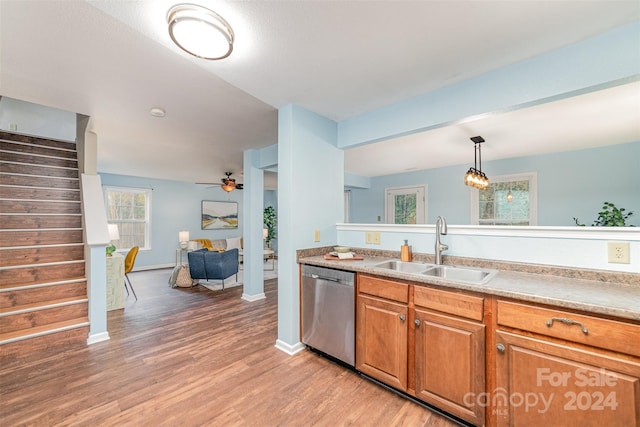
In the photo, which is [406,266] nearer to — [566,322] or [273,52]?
[566,322]

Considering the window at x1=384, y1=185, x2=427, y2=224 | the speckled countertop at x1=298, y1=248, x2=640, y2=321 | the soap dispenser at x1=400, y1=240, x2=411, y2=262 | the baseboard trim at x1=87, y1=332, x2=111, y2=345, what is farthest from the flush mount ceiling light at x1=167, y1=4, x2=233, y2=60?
the window at x1=384, y1=185, x2=427, y2=224

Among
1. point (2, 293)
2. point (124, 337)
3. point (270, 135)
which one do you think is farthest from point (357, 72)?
point (2, 293)

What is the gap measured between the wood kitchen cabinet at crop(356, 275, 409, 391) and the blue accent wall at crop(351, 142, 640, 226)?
4186 mm

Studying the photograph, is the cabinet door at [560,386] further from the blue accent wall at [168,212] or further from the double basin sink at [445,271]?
the blue accent wall at [168,212]

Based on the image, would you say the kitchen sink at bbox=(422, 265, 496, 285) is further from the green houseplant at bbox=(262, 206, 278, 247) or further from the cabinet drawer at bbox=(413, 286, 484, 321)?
the green houseplant at bbox=(262, 206, 278, 247)

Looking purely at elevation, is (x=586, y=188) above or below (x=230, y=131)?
below

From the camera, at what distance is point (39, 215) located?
3184 millimetres

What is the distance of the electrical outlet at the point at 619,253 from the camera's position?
1.49 metres

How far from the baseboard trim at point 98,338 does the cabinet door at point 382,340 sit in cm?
258

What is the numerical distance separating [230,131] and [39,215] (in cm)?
252

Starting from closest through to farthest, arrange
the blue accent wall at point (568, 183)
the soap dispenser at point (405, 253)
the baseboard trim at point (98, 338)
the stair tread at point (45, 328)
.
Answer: the soap dispenser at point (405, 253)
the stair tread at point (45, 328)
the baseboard trim at point (98, 338)
the blue accent wall at point (568, 183)

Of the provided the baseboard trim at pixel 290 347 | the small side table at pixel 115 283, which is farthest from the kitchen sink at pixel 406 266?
the small side table at pixel 115 283

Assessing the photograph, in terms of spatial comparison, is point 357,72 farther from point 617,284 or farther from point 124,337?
point 124,337

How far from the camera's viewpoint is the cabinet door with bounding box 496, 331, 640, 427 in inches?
44.4
